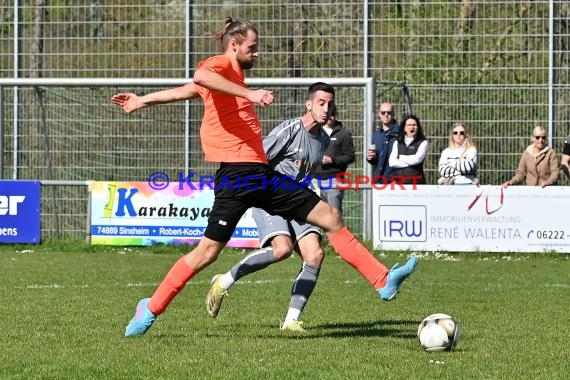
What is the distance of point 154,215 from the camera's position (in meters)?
16.9

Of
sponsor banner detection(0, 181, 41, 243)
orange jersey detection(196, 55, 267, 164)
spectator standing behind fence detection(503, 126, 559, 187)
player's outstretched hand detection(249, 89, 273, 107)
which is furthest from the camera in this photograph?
sponsor banner detection(0, 181, 41, 243)

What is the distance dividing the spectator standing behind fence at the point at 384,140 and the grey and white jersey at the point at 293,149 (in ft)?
24.9

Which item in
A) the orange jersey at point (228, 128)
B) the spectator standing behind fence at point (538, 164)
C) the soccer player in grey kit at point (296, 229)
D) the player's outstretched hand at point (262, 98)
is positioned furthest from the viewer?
the spectator standing behind fence at point (538, 164)

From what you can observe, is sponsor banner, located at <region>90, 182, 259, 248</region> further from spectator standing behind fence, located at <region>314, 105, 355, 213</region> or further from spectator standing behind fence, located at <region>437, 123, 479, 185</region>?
spectator standing behind fence, located at <region>437, 123, 479, 185</region>

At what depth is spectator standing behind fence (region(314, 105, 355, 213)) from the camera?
52.7ft

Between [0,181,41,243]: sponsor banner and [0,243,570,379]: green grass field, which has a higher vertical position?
[0,181,41,243]: sponsor banner

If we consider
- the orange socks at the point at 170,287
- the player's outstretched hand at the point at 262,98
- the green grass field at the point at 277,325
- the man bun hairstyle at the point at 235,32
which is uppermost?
the man bun hairstyle at the point at 235,32

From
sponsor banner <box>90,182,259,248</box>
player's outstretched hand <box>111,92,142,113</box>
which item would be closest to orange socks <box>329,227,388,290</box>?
player's outstretched hand <box>111,92,142,113</box>

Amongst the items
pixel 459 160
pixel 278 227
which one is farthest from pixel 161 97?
pixel 459 160

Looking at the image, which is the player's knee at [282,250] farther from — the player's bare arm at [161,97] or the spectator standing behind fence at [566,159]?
the spectator standing behind fence at [566,159]

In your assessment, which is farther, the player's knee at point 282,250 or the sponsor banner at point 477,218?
the sponsor banner at point 477,218

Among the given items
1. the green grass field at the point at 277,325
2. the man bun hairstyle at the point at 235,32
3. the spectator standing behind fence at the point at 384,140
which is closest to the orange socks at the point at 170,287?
the green grass field at the point at 277,325

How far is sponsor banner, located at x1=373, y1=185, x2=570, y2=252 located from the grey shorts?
745 cm

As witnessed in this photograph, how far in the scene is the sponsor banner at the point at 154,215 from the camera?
1681 centimetres
